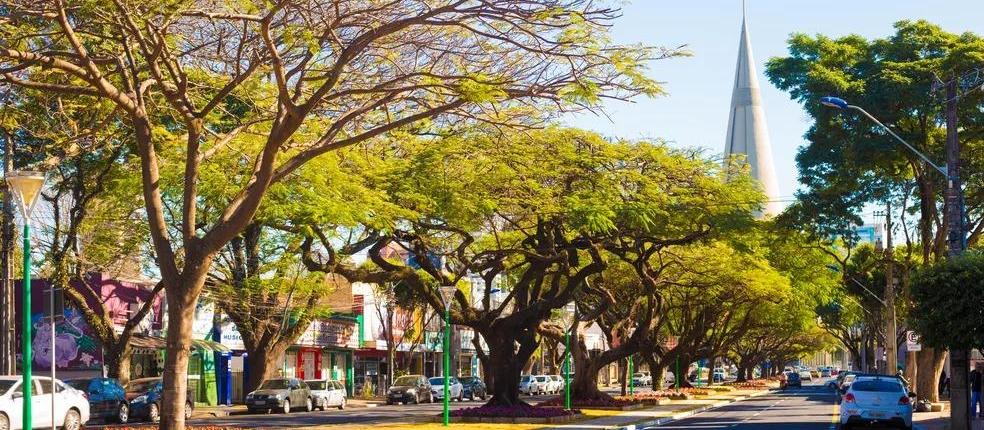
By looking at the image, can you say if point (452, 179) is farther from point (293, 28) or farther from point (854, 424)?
point (293, 28)

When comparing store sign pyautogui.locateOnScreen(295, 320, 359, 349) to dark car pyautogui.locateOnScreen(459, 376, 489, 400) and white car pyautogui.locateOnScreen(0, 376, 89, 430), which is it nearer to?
dark car pyautogui.locateOnScreen(459, 376, 489, 400)

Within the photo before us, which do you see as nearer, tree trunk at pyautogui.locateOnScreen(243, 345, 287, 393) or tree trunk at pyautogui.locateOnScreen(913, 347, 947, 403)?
tree trunk at pyautogui.locateOnScreen(913, 347, 947, 403)

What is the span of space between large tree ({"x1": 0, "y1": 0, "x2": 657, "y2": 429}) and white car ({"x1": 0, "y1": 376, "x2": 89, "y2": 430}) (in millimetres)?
8360

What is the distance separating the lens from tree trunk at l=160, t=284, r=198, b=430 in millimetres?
21078

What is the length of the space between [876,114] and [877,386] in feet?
30.3

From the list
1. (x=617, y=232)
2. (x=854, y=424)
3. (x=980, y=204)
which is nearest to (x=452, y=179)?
(x=617, y=232)

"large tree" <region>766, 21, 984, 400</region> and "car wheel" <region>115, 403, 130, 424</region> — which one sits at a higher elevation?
"large tree" <region>766, 21, 984, 400</region>

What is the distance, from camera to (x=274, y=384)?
4931 centimetres

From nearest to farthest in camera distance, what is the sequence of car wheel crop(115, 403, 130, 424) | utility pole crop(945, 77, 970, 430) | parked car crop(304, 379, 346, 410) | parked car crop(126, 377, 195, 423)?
1. utility pole crop(945, 77, 970, 430)
2. car wheel crop(115, 403, 130, 424)
3. parked car crop(126, 377, 195, 423)
4. parked car crop(304, 379, 346, 410)

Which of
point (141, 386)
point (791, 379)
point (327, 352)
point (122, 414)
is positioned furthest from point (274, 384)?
point (791, 379)

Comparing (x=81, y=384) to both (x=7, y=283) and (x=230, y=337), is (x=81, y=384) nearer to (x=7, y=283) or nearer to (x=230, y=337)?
(x=7, y=283)

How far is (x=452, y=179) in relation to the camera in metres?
33.7

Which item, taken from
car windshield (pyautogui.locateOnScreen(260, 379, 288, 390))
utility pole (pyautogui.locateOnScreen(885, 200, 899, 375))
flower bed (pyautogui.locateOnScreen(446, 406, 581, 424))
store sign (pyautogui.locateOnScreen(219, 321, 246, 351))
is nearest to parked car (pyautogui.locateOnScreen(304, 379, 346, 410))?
car windshield (pyautogui.locateOnScreen(260, 379, 288, 390))

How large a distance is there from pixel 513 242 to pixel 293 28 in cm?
2252
